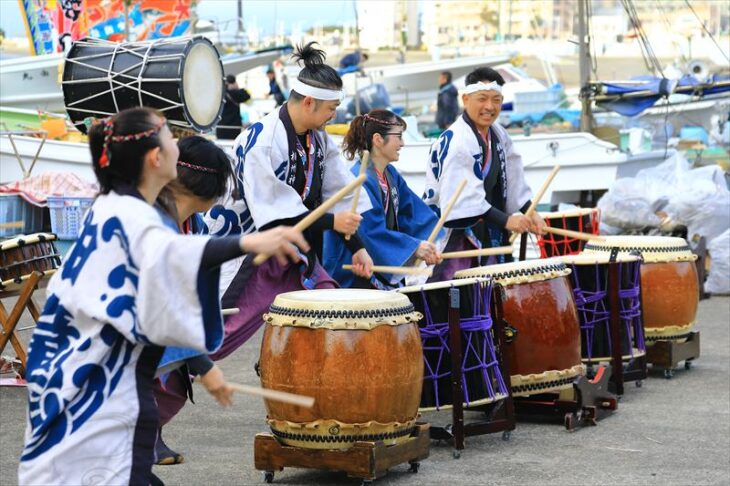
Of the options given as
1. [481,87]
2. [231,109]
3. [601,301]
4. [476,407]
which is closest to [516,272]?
[476,407]

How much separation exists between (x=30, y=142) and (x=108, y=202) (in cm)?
954

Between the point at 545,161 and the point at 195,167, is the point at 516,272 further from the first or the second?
the point at 545,161

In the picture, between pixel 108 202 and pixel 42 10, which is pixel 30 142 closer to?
pixel 42 10

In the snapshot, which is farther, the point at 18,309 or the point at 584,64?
the point at 584,64

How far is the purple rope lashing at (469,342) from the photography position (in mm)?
4641

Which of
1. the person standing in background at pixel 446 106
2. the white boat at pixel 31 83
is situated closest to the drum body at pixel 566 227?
the person standing in background at pixel 446 106

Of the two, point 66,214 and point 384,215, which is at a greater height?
point 384,215

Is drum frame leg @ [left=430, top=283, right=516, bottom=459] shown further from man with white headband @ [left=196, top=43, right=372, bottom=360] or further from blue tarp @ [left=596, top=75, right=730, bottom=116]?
blue tarp @ [left=596, top=75, right=730, bottom=116]

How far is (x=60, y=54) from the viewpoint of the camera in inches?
604

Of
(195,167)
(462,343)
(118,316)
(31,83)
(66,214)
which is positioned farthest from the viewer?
(31,83)

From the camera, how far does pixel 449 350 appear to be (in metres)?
4.67

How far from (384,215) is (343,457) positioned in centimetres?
126

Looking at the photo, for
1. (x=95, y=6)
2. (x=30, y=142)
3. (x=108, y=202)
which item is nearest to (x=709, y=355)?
(x=108, y=202)

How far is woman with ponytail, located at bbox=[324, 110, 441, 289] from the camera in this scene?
16.3 ft
